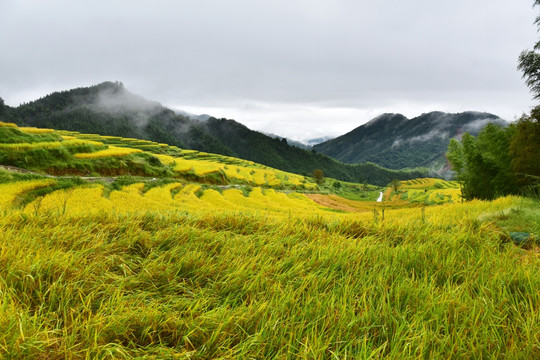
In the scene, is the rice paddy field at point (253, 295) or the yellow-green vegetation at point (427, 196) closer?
the rice paddy field at point (253, 295)

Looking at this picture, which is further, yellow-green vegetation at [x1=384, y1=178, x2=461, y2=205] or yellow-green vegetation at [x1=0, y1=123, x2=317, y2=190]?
yellow-green vegetation at [x1=384, y1=178, x2=461, y2=205]

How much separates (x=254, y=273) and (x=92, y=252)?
5.64 feet

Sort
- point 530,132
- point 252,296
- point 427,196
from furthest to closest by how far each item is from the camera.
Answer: point 427,196, point 530,132, point 252,296

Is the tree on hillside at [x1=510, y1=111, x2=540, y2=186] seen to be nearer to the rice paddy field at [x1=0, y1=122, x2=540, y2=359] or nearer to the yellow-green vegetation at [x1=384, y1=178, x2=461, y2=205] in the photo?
the rice paddy field at [x1=0, y1=122, x2=540, y2=359]

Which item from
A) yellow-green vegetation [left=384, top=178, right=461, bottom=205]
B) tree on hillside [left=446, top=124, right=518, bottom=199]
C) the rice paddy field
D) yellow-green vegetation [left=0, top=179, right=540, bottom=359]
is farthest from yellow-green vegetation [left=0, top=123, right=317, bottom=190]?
yellow-green vegetation [left=384, top=178, right=461, bottom=205]

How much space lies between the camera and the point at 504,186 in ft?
65.0

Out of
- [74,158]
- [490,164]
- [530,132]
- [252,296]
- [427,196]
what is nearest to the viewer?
[252,296]

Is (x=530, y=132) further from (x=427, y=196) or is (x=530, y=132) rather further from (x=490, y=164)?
(x=427, y=196)

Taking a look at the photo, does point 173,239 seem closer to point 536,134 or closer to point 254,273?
point 254,273

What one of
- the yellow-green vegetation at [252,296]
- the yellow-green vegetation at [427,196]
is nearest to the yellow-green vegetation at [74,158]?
the yellow-green vegetation at [252,296]

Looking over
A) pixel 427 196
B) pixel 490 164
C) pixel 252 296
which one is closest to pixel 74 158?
pixel 252 296

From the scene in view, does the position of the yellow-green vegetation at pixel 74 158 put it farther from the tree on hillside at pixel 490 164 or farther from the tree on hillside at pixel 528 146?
the tree on hillside at pixel 528 146

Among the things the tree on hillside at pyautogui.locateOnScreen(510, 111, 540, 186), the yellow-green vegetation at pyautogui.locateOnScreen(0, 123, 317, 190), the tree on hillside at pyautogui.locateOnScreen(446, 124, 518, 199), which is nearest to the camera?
the tree on hillside at pyautogui.locateOnScreen(510, 111, 540, 186)

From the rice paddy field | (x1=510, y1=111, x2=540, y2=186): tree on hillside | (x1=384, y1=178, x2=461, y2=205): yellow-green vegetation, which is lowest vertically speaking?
(x1=384, y1=178, x2=461, y2=205): yellow-green vegetation
